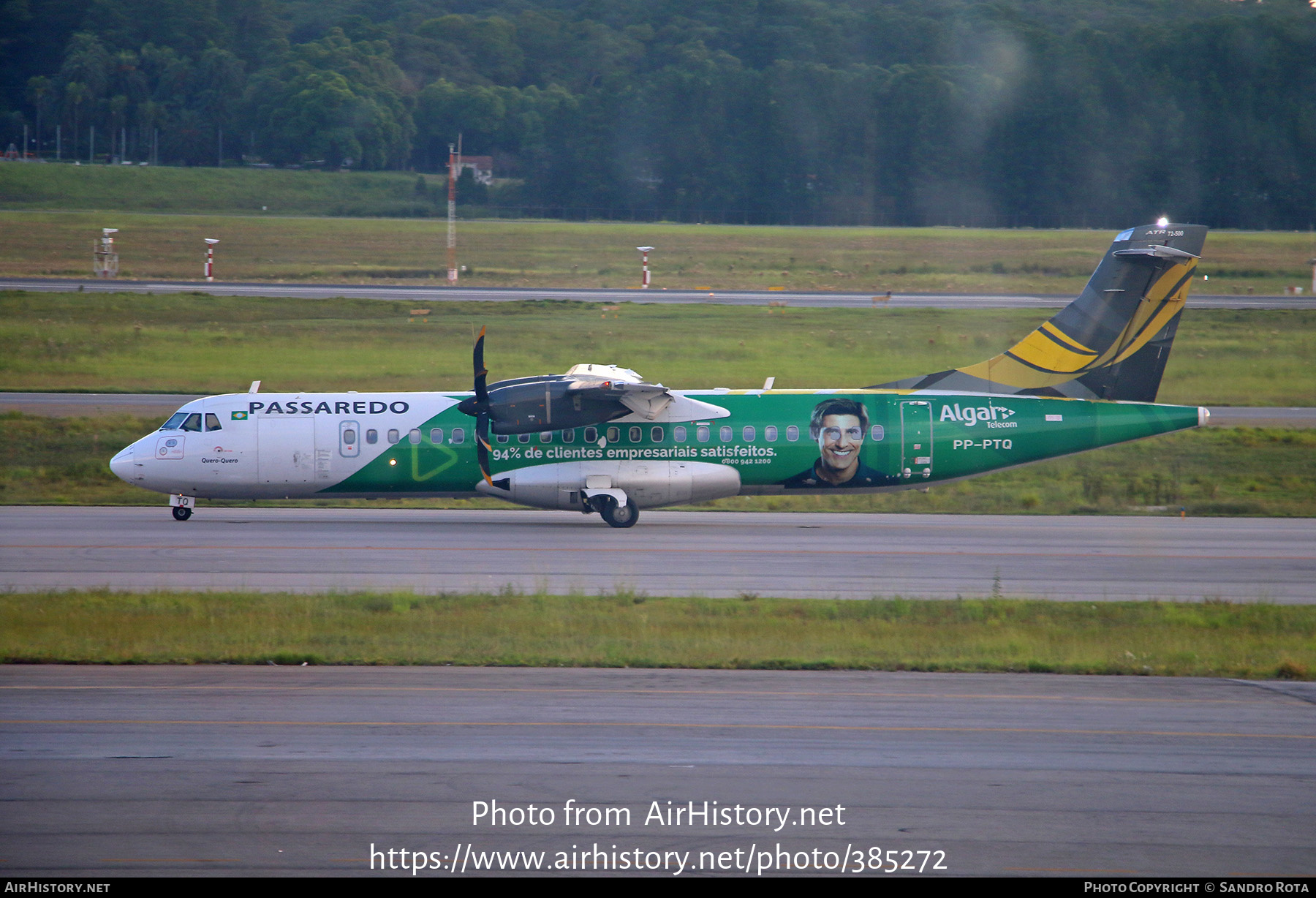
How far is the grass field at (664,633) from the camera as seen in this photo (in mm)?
14141

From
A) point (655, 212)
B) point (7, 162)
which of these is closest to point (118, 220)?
point (7, 162)

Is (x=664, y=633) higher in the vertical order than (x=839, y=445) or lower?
lower

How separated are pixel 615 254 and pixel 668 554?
61.0 meters

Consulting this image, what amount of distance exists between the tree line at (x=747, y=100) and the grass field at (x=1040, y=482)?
36843mm

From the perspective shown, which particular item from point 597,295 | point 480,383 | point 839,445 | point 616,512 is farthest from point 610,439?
point 597,295

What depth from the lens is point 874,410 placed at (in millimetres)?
24906

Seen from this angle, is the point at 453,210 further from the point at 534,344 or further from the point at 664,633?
the point at 664,633

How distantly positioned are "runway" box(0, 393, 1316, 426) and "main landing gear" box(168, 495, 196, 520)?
10658mm

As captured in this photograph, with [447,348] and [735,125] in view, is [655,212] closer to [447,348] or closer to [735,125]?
[735,125]

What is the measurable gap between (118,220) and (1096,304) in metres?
84.4

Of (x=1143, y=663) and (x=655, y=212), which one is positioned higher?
(x=655, y=212)

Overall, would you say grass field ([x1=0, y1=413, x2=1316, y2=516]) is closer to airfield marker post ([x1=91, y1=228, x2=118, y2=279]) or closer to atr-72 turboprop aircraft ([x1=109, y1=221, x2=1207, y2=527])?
atr-72 turboprop aircraft ([x1=109, y1=221, x2=1207, y2=527])

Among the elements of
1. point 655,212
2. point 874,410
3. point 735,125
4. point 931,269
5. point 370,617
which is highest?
point 735,125

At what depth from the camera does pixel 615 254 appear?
80.5 meters
